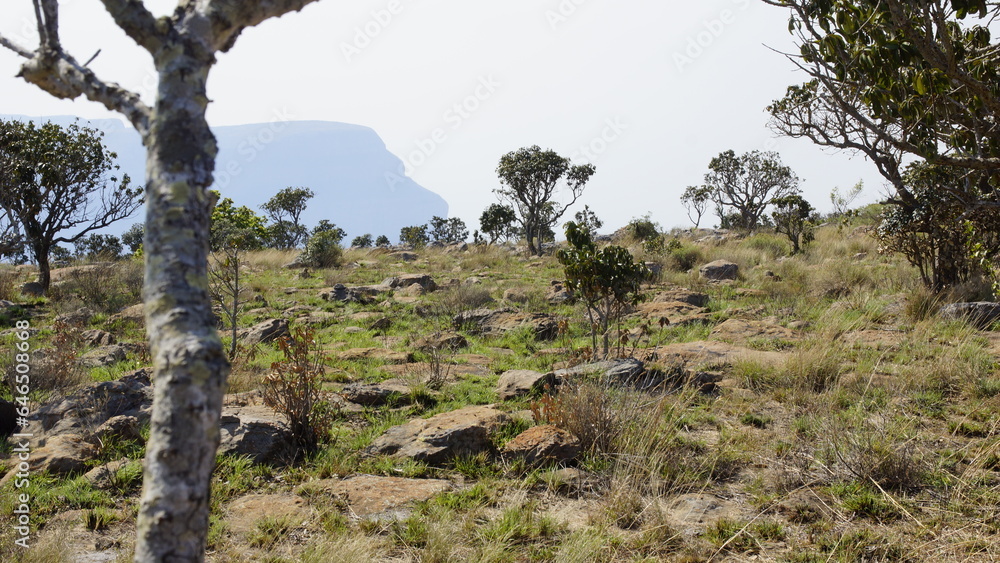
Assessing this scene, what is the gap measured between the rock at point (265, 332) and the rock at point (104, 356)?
174 centimetres

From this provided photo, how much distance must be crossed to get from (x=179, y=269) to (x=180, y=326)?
0.13 m

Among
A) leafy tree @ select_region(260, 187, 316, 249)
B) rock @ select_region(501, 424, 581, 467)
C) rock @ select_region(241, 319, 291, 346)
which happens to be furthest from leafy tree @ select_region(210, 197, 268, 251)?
rock @ select_region(501, 424, 581, 467)

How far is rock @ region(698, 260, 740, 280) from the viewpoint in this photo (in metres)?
16.6

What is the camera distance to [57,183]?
15.4 meters

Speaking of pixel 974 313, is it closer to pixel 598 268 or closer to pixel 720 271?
pixel 598 268

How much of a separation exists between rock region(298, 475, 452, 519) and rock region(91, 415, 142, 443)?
2115 millimetres

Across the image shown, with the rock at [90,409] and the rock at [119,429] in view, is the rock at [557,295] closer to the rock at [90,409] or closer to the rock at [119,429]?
the rock at [90,409]

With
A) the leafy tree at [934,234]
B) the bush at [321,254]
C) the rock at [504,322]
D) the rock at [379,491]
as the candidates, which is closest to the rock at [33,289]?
the bush at [321,254]

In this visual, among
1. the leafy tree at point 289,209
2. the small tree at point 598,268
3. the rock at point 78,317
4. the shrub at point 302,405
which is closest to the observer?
the shrub at point 302,405

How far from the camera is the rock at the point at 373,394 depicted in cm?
702

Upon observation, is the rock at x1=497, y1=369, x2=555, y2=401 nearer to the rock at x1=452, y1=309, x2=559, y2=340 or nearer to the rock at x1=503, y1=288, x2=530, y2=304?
the rock at x1=452, y1=309, x2=559, y2=340

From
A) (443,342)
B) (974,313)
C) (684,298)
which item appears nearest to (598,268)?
(443,342)

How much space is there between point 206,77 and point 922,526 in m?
4.64

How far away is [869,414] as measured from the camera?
225 inches
